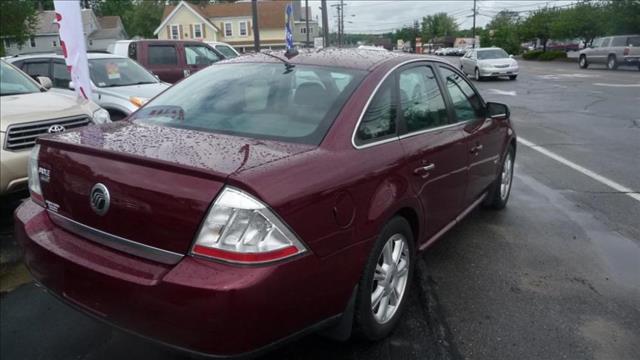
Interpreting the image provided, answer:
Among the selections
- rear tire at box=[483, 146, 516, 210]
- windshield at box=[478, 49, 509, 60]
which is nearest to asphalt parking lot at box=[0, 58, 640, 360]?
rear tire at box=[483, 146, 516, 210]

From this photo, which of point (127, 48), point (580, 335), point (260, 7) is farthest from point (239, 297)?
point (260, 7)

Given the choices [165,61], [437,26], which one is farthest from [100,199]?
[437,26]

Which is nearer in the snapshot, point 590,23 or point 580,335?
point 580,335

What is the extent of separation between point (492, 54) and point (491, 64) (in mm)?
1336

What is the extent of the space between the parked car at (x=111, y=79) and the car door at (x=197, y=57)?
13.7 feet

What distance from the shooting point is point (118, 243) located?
2.55m

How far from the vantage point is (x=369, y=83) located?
3.24m

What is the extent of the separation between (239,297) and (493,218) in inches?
151

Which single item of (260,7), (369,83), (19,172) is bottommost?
(19,172)

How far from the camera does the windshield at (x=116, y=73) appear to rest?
928 centimetres

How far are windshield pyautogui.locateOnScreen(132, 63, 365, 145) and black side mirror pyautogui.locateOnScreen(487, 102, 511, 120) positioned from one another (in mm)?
1862

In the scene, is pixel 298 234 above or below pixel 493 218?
above

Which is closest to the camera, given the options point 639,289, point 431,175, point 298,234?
point 298,234

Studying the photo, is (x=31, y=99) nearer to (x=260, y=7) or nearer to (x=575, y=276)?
(x=575, y=276)
